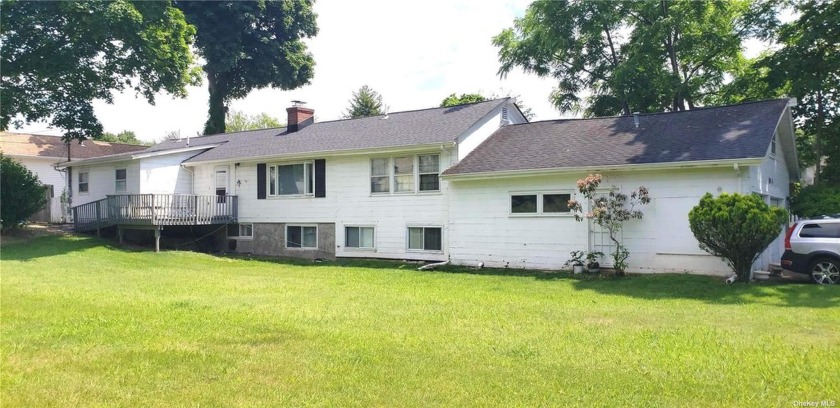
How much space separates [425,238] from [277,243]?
6.38 meters

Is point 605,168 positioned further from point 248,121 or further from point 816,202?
point 248,121

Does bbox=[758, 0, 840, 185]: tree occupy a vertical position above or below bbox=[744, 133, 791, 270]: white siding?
above

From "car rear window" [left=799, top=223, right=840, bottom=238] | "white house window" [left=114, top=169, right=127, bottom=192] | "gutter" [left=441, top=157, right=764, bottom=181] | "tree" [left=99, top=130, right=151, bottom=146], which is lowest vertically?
"car rear window" [left=799, top=223, right=840, bottom=238]

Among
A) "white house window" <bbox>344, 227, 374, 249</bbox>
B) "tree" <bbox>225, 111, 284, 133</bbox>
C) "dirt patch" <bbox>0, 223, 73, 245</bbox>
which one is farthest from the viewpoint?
"tree" <bbox>225, 111, 284, 133</bbox>

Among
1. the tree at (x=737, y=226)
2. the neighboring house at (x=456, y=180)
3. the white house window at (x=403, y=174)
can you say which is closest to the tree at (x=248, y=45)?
the neighboring house at (x=456, y=180)

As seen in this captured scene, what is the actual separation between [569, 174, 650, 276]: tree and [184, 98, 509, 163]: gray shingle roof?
15.7ft

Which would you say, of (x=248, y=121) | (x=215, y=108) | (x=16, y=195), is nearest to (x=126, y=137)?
(x=248, y=121)

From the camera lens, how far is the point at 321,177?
21.3 m

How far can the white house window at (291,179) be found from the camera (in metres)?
21.7

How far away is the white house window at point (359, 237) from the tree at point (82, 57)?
36.0 ft

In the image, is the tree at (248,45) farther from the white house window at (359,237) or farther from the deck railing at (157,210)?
the white house window at (359,237)

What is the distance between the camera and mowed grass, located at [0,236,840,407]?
5.25 meters

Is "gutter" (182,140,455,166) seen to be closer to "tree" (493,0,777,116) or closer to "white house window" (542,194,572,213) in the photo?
"white house window" (542,194,572,213)

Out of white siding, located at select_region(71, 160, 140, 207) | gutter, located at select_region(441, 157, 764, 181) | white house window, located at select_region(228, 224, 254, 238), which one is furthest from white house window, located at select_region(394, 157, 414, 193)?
white siding, located at select_region(71, 160, 140, 207)
